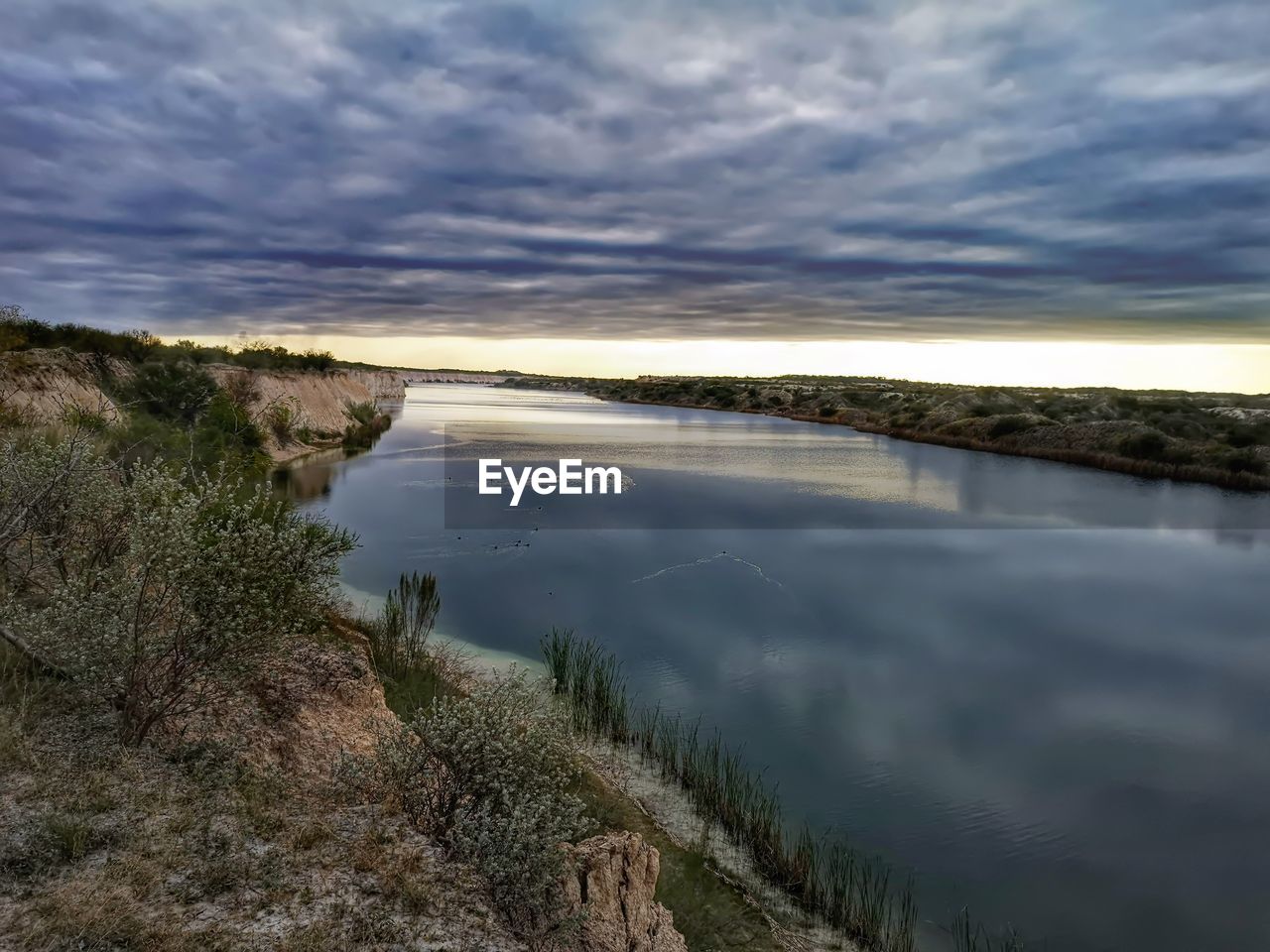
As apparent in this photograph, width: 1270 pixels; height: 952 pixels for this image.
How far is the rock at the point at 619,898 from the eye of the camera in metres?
5.71

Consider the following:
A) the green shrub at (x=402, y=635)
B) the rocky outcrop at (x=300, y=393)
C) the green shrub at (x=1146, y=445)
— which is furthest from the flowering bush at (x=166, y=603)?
the green shrub at (x=1146, y=445)

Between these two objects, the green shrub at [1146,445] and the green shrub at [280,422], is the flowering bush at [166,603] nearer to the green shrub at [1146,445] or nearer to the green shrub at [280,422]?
the green shrub at [280,422]

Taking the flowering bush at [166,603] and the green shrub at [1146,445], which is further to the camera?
the green shrub at [1146,445]

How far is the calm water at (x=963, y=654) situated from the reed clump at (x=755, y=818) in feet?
1.53

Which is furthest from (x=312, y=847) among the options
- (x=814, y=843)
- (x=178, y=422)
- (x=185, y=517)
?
(x=178, y=422)

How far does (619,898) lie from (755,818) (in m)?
2.91

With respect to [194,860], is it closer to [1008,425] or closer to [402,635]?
[402,635]

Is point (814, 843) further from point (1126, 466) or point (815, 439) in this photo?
point (815, 439)

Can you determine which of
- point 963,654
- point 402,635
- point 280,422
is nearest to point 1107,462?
point 963,654

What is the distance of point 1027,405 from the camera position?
6762 cm

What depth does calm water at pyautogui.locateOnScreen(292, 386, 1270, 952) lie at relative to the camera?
29.4ft

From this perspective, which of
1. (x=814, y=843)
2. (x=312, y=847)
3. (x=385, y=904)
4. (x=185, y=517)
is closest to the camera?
(x=385, y=904)

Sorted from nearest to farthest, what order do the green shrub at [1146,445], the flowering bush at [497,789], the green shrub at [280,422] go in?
the flowering bush at [497,789]
the green shrub at [280,422]
the green shrub at [1146,445]

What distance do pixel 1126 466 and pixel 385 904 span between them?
50.0m
